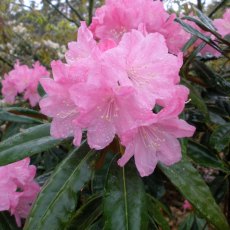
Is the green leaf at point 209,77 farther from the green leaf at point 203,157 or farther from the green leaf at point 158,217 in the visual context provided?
the green leaf at point 158,217

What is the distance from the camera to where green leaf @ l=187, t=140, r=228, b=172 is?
120cm

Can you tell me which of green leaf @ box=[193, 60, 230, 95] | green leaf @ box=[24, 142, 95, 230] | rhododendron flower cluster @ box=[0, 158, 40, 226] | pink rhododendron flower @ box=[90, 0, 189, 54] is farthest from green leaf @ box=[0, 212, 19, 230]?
green leaf @ box=[193, 60, 230, 95]

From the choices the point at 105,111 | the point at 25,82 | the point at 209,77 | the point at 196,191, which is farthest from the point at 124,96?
the point at 25,82

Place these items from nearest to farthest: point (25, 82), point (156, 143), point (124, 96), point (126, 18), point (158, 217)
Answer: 1. point (124, 96)
2. point (156, 143)
3. point (158, 217)
4. point (126, 18)
5. point (25, 82)

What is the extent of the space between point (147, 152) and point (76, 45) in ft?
1.03

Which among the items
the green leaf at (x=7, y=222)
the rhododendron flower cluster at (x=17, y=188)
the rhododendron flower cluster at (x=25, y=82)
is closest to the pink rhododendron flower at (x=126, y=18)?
the rhododendron flower cluster at (x=17, y=188)

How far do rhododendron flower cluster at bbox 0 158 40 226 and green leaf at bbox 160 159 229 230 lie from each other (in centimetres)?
48

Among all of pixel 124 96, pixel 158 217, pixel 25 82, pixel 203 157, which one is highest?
pixel 124 96

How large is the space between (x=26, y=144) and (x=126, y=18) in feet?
1.70

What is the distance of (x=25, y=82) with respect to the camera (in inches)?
95.5

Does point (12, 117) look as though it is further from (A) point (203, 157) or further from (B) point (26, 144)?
(A) point (203, 157)

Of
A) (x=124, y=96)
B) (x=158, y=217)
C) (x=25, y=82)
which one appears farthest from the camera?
(x=25, y=82)

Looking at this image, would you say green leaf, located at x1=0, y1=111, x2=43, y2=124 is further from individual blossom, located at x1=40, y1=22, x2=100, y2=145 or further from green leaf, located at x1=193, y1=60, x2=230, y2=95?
green leaf, located at x1=193, y1=60, x2=230, y2=95

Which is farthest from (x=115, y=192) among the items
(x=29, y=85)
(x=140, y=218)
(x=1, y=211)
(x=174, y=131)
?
(x=29, y=85)
